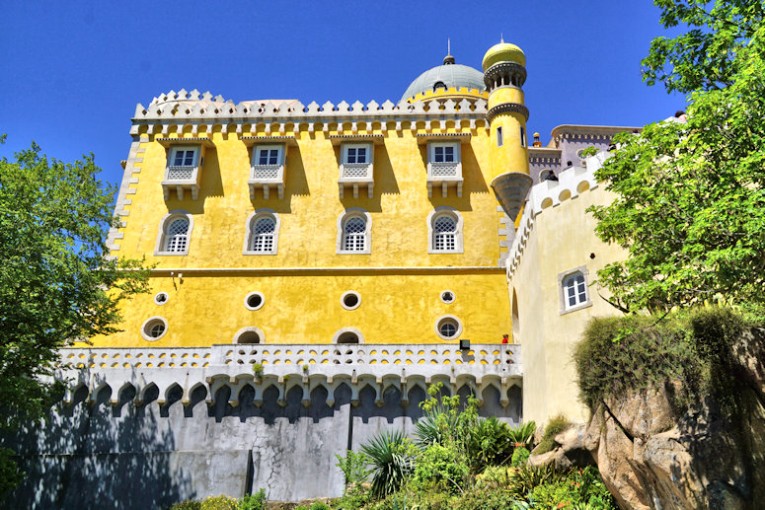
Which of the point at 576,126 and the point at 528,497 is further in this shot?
the point at 576,126

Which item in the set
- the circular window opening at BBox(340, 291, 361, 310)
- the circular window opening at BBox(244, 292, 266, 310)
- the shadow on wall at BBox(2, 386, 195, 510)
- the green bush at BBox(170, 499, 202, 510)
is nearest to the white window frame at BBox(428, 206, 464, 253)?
the circular window opening at BBox(340, 291, 361, 310)

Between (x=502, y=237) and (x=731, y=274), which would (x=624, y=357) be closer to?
(x=731, y=274)

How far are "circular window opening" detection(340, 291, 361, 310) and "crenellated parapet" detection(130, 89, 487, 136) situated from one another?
26.3 ft

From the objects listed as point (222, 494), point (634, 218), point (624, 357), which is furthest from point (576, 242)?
point (222, 494)

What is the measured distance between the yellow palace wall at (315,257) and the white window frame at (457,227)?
195mm

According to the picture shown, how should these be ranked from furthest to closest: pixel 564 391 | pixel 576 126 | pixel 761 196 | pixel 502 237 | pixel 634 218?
1. pixel 576 126
2. pixel 502 237
3. pixel 564 391
4. pixel 634 218
5. pixel 761 196

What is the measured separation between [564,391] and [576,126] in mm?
26768

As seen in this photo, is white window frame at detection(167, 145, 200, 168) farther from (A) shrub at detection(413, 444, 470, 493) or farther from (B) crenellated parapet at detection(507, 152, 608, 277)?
(A) shrub at detection(413, 444, 470, 493)

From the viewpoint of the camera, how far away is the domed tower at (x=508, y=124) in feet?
88.9

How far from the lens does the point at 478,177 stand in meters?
28.1

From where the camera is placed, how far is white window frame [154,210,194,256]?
27000 millimetres

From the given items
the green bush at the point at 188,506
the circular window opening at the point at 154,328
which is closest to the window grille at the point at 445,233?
the circular window opening at the point at 154,328

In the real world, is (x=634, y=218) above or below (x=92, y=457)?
above

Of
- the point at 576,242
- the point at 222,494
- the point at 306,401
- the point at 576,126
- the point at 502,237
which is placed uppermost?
the point at 576,126
